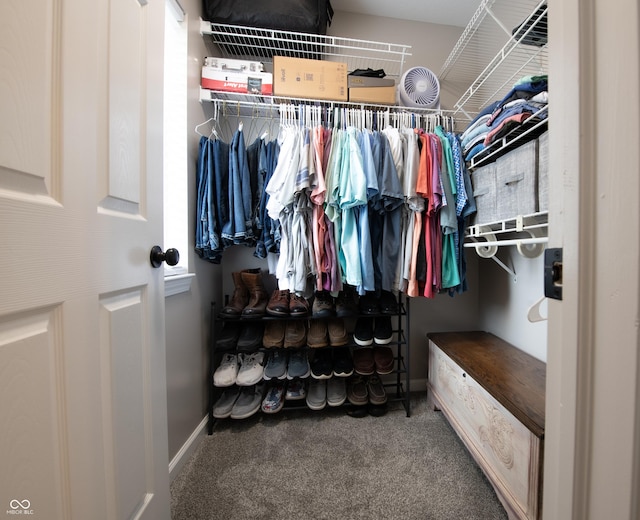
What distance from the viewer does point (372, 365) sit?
1.27 m

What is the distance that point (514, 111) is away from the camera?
82 cm

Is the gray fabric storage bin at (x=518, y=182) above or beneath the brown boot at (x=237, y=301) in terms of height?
above

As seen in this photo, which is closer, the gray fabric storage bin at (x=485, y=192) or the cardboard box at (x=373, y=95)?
the gray fabric storage bin at (x=485, y=192)

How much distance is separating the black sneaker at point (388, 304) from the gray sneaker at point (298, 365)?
20.1 inches

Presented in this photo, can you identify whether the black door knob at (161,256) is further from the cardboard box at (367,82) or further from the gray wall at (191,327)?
the cardboard box at (367,82)

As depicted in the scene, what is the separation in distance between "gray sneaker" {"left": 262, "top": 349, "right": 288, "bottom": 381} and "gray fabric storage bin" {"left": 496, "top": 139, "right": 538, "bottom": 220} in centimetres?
123

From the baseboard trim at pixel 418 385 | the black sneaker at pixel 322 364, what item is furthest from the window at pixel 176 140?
the baseboard trim at pixel 418 385

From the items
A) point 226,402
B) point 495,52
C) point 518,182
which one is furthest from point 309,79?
point 226,402

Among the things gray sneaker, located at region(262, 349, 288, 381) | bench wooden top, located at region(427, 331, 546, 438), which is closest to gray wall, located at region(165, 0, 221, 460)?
gray sneaker, located at region(262, 349, 288, 381)

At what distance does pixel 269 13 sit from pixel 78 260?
147cm

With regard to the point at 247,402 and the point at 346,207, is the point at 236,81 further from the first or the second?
the point at 247,402

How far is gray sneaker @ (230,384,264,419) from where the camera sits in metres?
1.13

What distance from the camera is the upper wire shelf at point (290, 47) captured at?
1190 mm

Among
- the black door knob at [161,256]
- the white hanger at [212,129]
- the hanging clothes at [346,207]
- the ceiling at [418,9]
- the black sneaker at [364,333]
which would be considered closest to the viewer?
the black door knob at [161,256]
